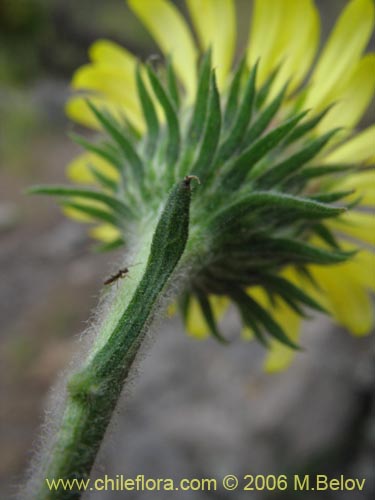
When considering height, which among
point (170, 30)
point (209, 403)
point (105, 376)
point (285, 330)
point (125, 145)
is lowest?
point (209, 403)

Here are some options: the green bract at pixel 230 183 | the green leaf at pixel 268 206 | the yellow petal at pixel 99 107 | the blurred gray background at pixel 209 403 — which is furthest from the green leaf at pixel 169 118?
the blurred gray background at pixel 209 403

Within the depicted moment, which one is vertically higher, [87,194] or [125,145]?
[125,145]

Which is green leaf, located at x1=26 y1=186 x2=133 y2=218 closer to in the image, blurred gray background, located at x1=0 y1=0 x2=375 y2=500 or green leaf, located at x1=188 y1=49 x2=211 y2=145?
green leaf, located at x1=188 y1=49 x2=211 y2=145

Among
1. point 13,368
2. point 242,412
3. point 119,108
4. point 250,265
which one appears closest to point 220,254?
point 250,265

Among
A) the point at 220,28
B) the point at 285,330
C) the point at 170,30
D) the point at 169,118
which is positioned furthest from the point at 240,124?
the point at 285,330

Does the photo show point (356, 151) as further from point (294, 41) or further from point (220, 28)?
point (220, 28)

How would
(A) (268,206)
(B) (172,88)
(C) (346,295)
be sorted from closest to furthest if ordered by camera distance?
(A) (268,206) → (B) (172,88) → (C) (346,295)

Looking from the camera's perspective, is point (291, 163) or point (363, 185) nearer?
point (291, 163)

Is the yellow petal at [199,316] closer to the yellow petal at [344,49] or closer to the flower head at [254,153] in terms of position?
the flower head at [254,153]
